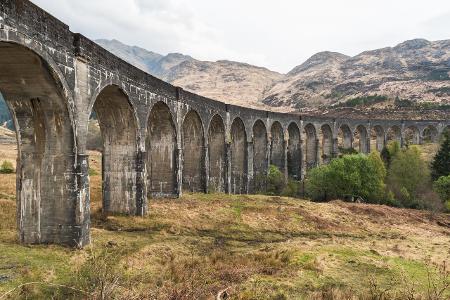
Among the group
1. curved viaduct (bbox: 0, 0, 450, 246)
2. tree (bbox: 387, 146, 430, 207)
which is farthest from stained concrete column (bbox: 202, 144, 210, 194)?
tree (bbox: 387, 146, 430, 207)

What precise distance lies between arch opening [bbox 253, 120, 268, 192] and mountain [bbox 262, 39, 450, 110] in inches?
2516

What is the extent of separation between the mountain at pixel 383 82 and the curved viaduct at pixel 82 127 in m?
80.2

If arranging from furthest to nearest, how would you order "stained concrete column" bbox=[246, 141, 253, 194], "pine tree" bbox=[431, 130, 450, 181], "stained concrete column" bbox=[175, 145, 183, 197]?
1. "pine tree" bbox=[431, 130, 450, 181]
2. "stained concrete column" bbox=[246, 141, 253, 194]
3. "stained concrete column" bbox=[175, 145, 183, 197]

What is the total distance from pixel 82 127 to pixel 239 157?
29549 mm

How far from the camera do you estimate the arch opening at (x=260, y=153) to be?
156 feet

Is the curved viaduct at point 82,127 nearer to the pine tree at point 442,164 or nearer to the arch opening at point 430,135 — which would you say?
the pine tree at point 442,164

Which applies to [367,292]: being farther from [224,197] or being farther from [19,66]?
[224,197]

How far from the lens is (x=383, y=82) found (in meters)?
131

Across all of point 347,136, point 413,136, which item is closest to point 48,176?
point 347,136

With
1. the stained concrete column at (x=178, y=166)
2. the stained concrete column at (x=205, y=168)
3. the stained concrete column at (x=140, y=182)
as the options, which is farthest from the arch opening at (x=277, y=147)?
the stained concrete column at (x=140, y=182)

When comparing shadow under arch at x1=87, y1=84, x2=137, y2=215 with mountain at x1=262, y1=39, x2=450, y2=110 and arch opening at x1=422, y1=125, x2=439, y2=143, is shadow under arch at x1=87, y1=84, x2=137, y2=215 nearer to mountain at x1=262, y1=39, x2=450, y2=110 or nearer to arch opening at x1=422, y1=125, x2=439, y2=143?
arch opening at x1=422, y1=125, x2=439, y2=143

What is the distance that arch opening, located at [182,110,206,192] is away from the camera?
34.0m

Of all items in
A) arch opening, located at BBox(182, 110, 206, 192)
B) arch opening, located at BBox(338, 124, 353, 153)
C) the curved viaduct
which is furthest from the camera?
arch opening, located at BBox(338, 124, 353, 153)

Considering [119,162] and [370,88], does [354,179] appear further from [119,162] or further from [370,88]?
[370,88]
